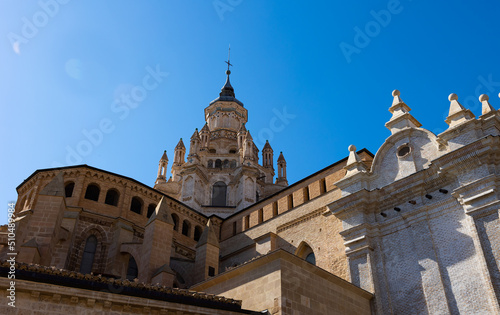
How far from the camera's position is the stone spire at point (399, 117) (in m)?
21.5

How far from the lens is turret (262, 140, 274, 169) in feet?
173

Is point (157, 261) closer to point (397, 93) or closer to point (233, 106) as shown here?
point (397, 93)

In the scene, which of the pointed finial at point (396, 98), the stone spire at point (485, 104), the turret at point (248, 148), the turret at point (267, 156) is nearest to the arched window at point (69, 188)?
the pointed finial at point (396, 98)

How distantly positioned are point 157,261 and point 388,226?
10.6 m

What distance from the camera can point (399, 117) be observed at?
21594mm

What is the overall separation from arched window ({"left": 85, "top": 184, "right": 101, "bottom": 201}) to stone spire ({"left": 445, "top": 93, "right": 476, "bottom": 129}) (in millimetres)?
19340

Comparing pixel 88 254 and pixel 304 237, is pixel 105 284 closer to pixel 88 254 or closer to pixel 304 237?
pixel 304 237

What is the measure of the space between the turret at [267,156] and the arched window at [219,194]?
339 inches

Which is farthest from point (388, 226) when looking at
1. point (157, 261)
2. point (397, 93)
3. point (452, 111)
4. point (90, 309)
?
point (90, 309)

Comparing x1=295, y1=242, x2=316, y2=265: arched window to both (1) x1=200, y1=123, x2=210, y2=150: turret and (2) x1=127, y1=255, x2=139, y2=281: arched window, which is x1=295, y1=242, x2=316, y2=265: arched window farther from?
(1) x1=200, y1=123, x2=210, y2=150: turret

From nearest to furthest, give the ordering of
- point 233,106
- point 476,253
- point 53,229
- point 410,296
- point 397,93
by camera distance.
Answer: point 476,253
point 410,296
point 53,229
point 397,93
point 233,106

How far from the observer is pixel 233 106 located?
57000 millimetres

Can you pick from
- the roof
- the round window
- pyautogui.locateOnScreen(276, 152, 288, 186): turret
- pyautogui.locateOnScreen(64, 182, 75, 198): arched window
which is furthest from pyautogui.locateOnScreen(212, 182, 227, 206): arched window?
the roof

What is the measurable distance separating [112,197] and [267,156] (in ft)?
93.3
